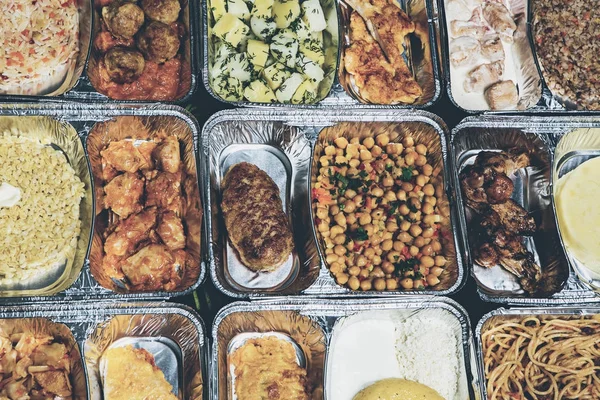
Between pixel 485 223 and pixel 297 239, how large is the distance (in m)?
1.39

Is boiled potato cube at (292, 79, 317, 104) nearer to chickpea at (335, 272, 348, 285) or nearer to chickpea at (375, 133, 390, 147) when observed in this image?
chickpea at (375, 133, 390, 147)

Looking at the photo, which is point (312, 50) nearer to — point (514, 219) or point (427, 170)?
point (427, 170)

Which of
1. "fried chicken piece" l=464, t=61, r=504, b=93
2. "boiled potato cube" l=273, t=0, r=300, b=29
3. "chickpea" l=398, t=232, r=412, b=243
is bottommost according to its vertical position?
"chickpea" l=398, t=232, r=412, b=243

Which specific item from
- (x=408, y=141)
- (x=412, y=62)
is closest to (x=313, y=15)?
(x=412, y=62)

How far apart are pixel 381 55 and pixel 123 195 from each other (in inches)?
90.5

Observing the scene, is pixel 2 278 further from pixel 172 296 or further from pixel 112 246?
pixel 172 296

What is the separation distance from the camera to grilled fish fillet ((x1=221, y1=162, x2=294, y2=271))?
371cm

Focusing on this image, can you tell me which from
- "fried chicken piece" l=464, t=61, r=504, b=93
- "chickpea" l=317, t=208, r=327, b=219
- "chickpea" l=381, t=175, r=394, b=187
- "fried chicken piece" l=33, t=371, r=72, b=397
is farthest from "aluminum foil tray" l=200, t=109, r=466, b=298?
"fried chicken piece" l=33, t=371, r=72, b=397

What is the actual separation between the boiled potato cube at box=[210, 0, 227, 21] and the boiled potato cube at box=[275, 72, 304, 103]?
0.72 metres

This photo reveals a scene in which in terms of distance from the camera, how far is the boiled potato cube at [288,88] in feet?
13.5

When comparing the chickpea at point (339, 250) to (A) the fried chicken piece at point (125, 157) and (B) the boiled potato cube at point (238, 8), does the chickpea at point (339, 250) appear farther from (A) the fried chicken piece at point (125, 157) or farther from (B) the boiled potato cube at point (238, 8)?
(B) the boiled potato cube at point (238, 8)

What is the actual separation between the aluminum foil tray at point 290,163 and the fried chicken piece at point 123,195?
0.49m

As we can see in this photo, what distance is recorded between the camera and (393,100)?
4352 millimetres

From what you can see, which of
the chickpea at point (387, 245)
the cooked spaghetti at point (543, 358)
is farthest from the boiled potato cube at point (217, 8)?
the cooked spaghetti at point (543, 358)
